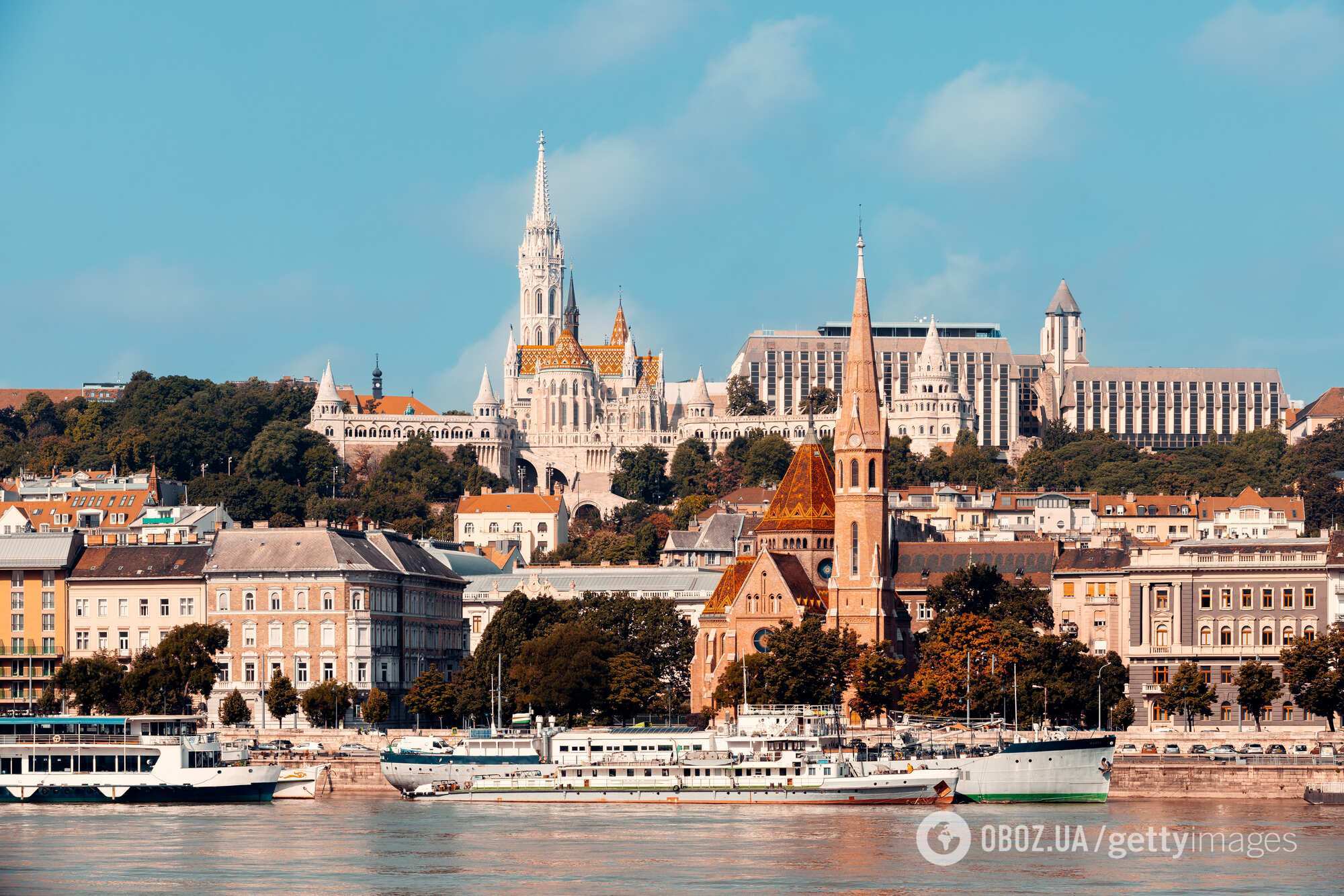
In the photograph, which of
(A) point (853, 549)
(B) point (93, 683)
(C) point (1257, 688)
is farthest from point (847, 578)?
(B) point (93, 683)

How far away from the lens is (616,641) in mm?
127250

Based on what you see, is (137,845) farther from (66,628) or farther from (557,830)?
(66,628)

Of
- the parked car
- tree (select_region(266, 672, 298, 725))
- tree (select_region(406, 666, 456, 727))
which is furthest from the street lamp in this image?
tree (select_region(266, 672, 298, 725))

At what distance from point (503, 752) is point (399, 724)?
23.7 m

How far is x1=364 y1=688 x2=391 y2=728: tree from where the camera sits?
4771 inches

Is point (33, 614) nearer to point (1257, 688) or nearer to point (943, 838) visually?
point (1257, 688)

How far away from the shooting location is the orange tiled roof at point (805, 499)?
131125 mm

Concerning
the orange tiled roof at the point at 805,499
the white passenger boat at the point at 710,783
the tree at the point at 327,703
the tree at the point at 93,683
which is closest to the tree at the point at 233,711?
the tree at the point at 327,703

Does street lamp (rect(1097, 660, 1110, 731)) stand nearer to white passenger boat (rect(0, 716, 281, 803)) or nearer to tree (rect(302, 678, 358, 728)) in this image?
tree (rect(302, 678, 358, 728))

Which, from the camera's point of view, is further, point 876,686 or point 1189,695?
point 876,686

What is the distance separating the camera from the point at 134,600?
429ft

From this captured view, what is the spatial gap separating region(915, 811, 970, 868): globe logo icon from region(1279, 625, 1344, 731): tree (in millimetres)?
19552

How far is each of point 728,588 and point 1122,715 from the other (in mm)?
19359

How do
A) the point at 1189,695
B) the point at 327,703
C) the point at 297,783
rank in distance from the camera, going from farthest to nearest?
the point at 327,703 < the point at 1189,695 < the point at 297,783
